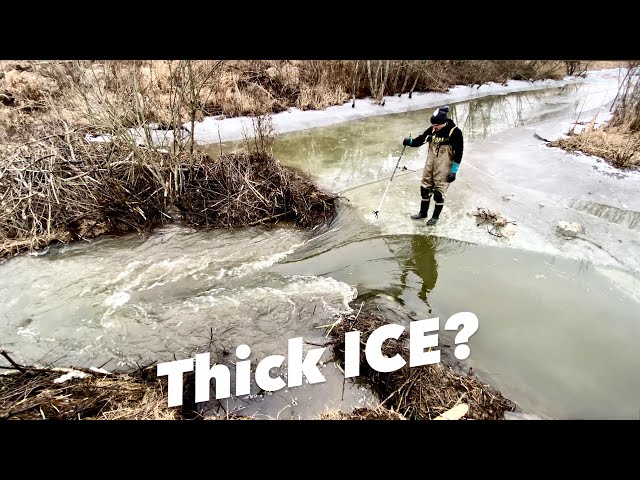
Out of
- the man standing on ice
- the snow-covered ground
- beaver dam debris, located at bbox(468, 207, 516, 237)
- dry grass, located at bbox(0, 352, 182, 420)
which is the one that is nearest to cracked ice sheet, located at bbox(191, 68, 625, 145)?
the snow-covered ground

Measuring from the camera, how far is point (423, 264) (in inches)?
212

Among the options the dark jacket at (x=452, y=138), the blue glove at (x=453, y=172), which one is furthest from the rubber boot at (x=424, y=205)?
the dark jacket at (x=452, y=138)

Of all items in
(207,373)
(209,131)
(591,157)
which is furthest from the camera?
(209,131)

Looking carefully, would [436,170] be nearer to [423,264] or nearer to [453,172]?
[453,172]

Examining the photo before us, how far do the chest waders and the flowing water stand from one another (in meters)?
0.40

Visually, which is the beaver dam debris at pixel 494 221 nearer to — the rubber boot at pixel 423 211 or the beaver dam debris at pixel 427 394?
the rubber boot at pixel 423 211

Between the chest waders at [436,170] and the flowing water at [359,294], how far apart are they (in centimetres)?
40

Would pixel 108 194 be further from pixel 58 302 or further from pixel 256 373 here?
pixel 256 373

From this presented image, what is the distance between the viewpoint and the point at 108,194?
20.1 feet

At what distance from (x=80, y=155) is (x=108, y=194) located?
851 millimetres

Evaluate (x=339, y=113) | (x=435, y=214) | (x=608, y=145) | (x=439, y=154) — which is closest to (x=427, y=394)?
(x=435, y=214)

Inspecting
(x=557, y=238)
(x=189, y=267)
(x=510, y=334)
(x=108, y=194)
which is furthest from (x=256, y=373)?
(x=557, y=238)

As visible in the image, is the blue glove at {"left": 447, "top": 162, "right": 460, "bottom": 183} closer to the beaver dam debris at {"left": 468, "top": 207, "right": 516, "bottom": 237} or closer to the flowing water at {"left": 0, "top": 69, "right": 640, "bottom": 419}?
the flowing water at {"left": 0, "top": 69, "right": 640, "bottom": 419}

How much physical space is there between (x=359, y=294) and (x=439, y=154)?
8.58ft
